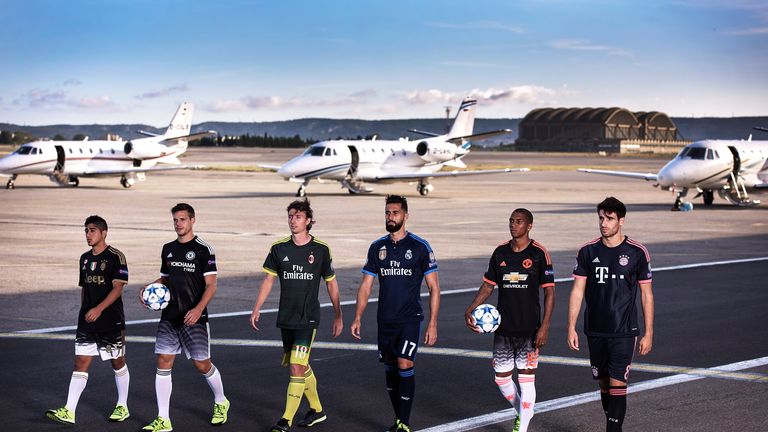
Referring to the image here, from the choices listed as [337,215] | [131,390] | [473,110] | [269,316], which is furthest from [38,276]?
[473,110]

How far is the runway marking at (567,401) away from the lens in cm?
876

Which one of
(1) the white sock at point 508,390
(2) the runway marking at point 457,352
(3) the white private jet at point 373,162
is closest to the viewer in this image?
(1) the white sock at point 508,390

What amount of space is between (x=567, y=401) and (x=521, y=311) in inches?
64.7

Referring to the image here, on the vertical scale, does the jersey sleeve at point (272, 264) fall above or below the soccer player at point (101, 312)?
above

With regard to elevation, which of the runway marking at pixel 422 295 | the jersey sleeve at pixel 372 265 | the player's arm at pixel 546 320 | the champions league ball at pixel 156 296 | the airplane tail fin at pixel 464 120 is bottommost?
the runway marking at pixel 422 295

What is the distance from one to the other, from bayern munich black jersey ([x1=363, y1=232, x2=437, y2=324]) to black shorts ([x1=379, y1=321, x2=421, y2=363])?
0.06 meters

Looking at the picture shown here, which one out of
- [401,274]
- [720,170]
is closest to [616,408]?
[401,274]

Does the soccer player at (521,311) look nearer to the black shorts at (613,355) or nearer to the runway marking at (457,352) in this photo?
the black shorts at (613,355)

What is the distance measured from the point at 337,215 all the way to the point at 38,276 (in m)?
17.3

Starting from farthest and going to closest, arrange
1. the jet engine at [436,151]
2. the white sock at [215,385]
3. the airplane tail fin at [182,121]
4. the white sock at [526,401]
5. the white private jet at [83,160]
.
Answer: the airplane tail fin at [182,121]
the white private jet at [83,160]
the jet engine at [436,151]
the white sock at [215,385]
the white sock at [526,401]

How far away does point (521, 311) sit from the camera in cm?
845

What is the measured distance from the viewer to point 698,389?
1003cm

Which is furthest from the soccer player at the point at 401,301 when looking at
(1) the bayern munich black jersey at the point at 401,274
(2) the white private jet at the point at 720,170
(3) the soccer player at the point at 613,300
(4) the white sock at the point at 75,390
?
(2) the white private jet at the point at 720,170

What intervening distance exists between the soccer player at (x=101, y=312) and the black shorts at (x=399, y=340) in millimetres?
2356
